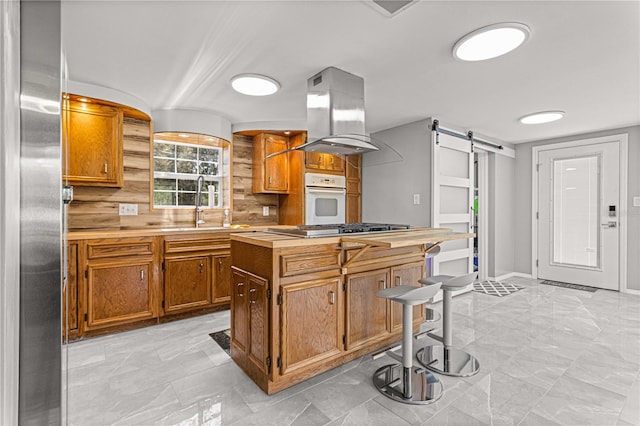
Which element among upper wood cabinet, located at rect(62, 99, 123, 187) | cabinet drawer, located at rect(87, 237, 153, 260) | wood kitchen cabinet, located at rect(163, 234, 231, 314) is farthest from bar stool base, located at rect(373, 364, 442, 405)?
upper wood cabinet, located at rect(62, 99, 123, 187)

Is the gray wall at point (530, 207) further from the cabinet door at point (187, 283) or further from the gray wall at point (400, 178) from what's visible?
the cabinet door at point (187, 283)

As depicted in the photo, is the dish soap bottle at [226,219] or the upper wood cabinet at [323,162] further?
the upper wood cabinet at [323,162]

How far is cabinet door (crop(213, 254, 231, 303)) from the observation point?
3453 mm

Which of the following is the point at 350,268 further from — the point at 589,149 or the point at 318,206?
the point at 589,149

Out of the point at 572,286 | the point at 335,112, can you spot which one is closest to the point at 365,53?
the point at 335,112

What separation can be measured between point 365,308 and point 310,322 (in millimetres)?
509

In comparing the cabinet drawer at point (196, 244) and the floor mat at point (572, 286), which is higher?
the cabinet drawer at point (196, 244)

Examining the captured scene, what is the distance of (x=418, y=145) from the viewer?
407 cm

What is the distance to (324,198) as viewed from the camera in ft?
14.8

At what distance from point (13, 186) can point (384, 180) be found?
4.40 meters

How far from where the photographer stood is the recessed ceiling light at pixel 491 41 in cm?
200

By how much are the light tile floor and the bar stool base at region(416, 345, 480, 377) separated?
0.24 ft

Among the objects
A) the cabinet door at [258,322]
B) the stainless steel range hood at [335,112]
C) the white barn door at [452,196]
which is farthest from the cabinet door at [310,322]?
the white barn door at [452,196]

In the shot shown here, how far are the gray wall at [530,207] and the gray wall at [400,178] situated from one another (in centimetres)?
248
